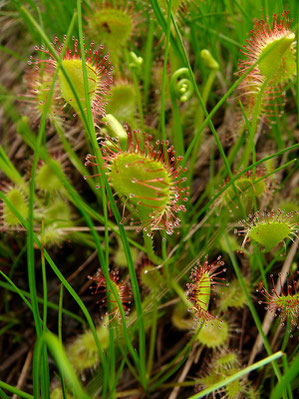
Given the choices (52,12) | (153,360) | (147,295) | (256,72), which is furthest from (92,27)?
A: (153,360)

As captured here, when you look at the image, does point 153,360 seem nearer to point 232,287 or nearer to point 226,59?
point 232,287

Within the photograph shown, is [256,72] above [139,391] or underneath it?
above

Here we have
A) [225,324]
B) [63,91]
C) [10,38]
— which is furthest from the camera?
[10,38]

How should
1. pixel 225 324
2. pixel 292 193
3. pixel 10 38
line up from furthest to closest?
pixel 10 38 → pixel 292 193 → pixel 225 324

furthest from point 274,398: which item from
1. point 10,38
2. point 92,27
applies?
point 10,38

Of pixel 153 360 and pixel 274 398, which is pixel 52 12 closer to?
pixel 153 360

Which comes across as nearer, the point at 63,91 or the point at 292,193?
the point at 63,91

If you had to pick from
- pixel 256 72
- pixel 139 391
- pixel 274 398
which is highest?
pixel 256 72
